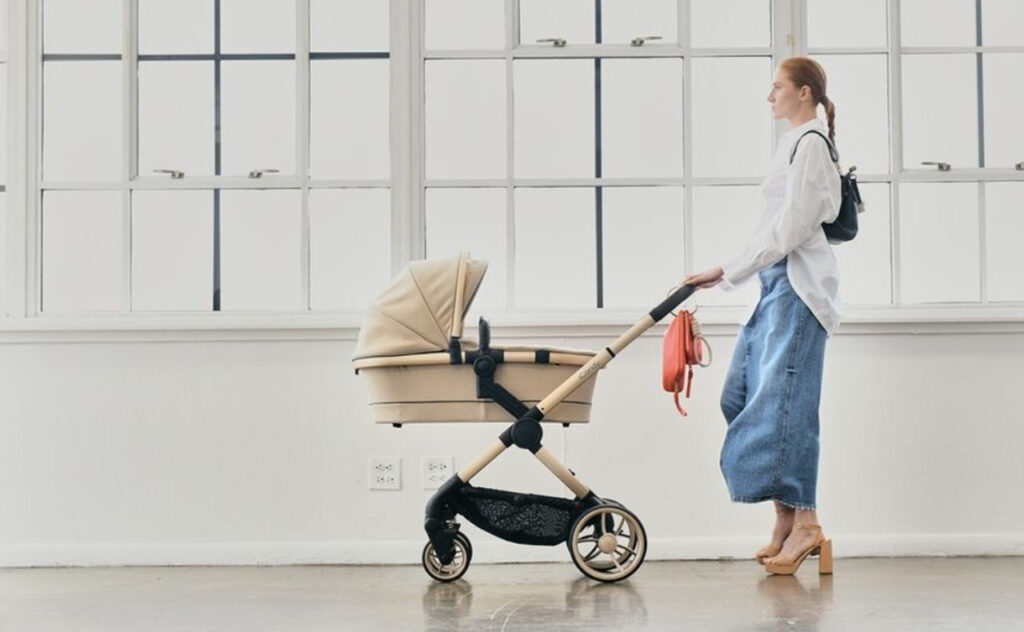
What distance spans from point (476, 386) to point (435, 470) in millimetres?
825

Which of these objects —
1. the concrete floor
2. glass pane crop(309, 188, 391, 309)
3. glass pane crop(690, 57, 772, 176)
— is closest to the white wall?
the concrete floor

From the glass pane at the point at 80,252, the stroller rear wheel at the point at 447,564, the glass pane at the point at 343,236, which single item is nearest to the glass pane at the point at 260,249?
the glass pane at the point at 343,236

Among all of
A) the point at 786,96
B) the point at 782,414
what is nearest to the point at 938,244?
the point at 786,96

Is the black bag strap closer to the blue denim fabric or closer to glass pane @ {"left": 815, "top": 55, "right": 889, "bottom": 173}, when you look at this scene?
the blue denim fabric

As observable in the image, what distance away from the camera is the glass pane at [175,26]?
471 centimetres

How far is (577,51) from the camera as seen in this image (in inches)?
185

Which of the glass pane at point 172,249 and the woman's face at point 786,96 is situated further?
the glass pane at point 172,249

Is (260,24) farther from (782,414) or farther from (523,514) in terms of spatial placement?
(782,414)

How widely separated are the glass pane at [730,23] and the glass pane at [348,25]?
1.02 m

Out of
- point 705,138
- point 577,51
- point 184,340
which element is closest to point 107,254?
point 184,340

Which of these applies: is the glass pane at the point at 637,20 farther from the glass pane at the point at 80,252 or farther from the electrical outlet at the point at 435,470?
the glass pane at the point at 80,252

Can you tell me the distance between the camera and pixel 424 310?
3.75 meters

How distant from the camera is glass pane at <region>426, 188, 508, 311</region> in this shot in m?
4.64

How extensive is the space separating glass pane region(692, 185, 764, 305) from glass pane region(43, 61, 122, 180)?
1915mm
